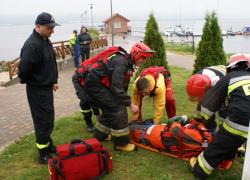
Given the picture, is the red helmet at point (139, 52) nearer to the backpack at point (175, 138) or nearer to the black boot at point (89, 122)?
the backpack at point (175, 138)

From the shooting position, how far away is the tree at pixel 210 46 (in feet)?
27.8

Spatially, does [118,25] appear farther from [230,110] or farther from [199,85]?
[230,110]

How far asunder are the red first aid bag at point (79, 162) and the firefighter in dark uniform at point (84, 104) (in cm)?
131

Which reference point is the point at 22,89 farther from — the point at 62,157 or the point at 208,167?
the point at 208,167

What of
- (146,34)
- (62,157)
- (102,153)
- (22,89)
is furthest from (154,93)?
(22,89)

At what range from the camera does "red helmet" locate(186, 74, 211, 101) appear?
4402mm

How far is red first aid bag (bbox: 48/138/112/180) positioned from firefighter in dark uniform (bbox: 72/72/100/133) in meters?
1.31

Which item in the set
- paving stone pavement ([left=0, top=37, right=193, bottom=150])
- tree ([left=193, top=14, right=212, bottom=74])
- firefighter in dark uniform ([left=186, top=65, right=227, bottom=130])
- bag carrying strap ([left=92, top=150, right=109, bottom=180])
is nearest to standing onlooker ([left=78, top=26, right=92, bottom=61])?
paving stone pavement ([left=0, top=37, right=193, bottom=150])

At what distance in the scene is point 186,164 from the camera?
4.73 meters

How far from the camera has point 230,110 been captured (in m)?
3.76

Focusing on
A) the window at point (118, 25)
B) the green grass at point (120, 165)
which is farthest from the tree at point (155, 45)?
the window at point (118, 25)

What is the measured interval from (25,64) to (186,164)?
2.71m

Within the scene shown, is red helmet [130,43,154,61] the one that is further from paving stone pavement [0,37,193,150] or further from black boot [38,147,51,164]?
paving stone pavement [0,37,193,150]

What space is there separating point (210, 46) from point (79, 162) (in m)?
5.60
